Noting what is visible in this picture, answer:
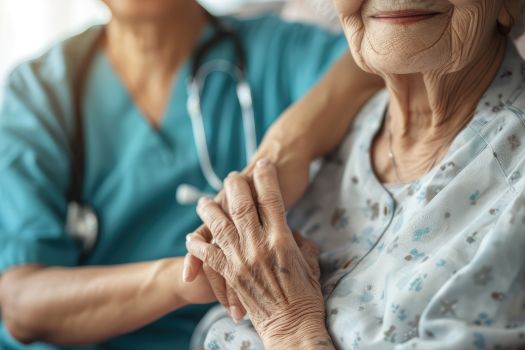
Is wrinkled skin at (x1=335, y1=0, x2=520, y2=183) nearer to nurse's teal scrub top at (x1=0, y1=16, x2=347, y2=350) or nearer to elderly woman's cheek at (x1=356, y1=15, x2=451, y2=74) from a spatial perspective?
elderly woman's cheek at (x1=356, y1=15, x2=451, y2=74)

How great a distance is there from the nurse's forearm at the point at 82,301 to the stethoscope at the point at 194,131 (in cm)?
16

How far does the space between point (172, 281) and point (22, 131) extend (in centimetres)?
57

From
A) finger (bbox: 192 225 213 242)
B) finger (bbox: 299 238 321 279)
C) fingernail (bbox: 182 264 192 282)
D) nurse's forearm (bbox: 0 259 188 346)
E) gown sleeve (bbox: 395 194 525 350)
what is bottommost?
nurse's forearm (bbox: 0 259 188 346)

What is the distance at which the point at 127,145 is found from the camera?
5.31 feet

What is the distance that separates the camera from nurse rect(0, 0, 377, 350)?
1381mm

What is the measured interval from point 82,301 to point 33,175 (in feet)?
1.07

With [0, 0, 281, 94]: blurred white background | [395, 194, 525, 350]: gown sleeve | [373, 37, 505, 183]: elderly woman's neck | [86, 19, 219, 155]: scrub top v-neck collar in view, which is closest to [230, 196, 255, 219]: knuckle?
[373, 37, 505, 183]: elderly woman's neck

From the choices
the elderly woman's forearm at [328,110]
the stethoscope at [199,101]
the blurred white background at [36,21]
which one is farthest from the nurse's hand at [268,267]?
the blurred white background at [36,21]

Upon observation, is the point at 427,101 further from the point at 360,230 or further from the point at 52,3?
the point at 52,3

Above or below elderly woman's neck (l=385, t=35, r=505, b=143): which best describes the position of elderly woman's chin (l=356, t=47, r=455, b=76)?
above

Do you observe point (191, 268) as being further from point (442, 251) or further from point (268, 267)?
point (442, 251)

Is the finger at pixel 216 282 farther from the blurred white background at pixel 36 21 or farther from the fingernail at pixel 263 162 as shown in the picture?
the blurred white background at pixel 36 21

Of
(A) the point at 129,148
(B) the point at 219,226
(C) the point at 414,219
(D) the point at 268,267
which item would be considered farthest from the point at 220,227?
(A) the point at 129,148

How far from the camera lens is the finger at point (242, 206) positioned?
113 cm
